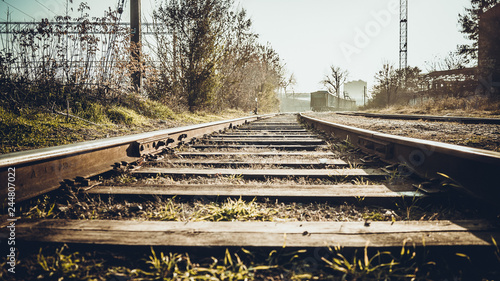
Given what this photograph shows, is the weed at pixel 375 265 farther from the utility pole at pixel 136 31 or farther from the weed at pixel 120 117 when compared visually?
the utility pole at pixel 136 31

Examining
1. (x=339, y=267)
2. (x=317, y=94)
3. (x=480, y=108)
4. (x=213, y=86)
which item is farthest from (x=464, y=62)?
(x=339, y=267)

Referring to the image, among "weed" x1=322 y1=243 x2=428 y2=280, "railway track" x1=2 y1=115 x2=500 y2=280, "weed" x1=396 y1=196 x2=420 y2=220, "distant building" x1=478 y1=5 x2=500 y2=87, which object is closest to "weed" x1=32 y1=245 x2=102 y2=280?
"railway track" x1=2 y1=115 x2=500 y2=280

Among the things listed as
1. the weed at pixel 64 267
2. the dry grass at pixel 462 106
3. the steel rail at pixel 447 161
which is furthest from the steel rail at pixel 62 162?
the dry grass at pixel 462 106

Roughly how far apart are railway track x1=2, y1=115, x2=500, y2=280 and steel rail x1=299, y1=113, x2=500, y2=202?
2 cm

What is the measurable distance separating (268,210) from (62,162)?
1.44 metres

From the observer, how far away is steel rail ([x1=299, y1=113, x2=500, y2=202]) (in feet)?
4.35

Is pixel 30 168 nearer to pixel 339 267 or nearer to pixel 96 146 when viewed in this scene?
pixel 96 146

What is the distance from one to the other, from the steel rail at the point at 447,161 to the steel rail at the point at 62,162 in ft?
8.27

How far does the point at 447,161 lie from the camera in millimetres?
1691

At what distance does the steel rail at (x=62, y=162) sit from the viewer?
4.54 ft

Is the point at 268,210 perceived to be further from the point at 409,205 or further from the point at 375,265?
the point at 409,205

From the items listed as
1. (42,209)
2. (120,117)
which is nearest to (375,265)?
(42,209)

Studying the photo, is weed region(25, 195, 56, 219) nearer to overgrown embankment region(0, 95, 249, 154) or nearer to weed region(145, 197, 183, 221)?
weed region(145, 197, 183, 221)

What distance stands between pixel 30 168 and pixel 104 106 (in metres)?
4.38
